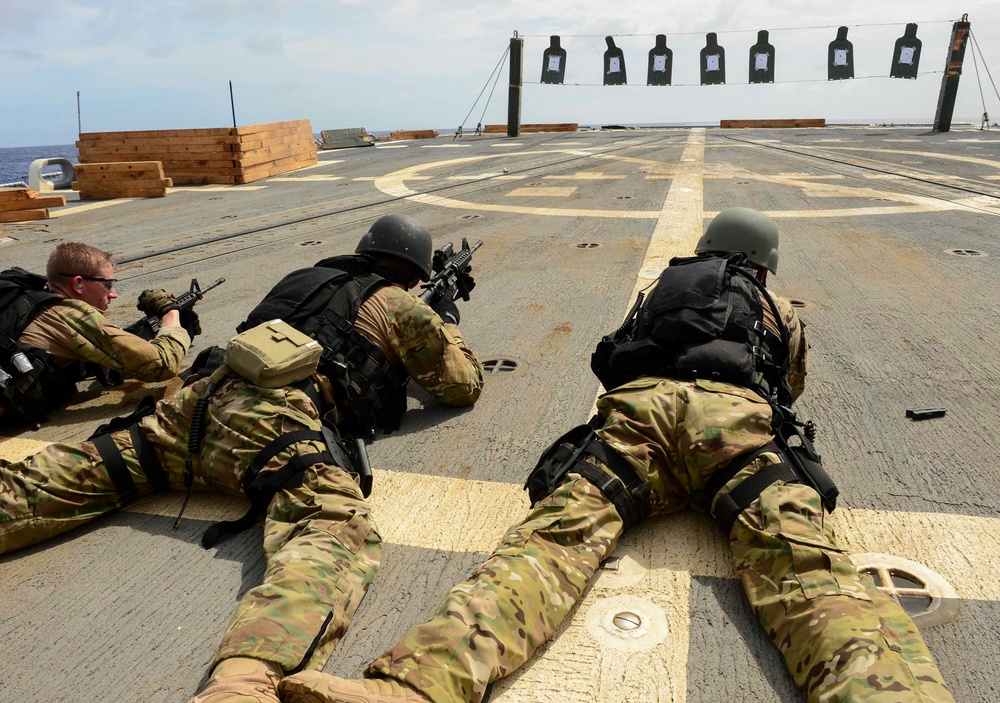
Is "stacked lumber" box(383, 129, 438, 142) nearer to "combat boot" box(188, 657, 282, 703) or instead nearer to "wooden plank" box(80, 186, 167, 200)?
"wooden plank" box(80, 186, 167, 200)

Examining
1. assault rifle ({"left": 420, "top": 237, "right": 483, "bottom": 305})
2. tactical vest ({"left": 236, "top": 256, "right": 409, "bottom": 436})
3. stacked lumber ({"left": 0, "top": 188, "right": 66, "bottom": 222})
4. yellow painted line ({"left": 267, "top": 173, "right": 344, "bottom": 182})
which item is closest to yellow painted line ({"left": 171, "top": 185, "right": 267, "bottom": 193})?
yellow painted line ({"left": 267, "top": 173, "right": 344, "bottom": 182})

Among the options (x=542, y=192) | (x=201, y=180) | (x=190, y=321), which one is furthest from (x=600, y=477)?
(x=201, y=180)

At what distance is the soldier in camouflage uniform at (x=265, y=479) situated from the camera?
207 centimetres

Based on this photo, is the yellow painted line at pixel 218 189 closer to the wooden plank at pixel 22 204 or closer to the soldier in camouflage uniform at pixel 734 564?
the wooden plank at pixel 22 204

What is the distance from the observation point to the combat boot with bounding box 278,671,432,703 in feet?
5.61

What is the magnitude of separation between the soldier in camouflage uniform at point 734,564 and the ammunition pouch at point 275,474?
80 cm

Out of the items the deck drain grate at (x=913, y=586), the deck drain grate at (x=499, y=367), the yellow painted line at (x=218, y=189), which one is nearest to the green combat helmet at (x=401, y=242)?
the deck drain grate at (x=499, y=367)

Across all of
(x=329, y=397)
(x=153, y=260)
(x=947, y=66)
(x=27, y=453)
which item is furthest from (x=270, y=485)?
(x=947, y=66)

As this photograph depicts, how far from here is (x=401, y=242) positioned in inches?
152

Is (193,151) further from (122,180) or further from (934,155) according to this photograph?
(934,155)

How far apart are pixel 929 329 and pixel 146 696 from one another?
4.99 m

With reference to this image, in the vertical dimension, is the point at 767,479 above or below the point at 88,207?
below

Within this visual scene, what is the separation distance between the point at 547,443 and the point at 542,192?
891 cm

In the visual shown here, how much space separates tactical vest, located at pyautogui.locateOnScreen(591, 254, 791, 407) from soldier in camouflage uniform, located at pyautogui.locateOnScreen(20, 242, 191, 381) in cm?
255
